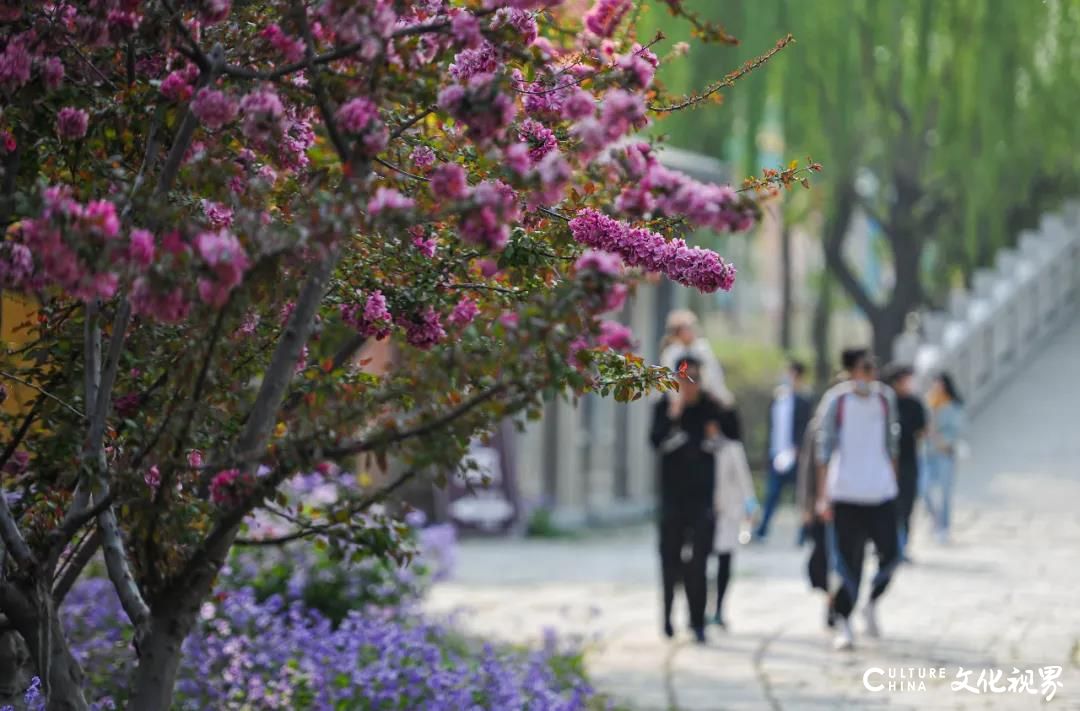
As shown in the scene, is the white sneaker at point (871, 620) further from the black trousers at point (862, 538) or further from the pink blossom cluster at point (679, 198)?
the pink blossom cluster at point (679, 198)

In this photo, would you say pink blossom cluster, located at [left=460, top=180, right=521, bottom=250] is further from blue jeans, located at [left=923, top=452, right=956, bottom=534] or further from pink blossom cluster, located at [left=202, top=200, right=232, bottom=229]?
blue jeans, located at [left=923, top=452, right=956, bottom=534]

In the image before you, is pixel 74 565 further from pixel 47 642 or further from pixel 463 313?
pixel 463 313

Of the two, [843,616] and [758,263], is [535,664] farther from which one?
[758,263]

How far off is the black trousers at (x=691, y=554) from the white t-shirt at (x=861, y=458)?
31.5 inches

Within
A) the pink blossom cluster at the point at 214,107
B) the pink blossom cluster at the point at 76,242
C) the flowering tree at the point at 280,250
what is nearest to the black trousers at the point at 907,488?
the flowering tree at the point at 280,250

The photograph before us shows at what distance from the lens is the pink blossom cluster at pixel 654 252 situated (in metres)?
4.69

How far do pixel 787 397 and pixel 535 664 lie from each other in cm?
895

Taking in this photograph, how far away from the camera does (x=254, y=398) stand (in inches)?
195

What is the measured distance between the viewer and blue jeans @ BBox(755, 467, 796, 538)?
17109 mm

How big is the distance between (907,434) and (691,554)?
2.82 metres

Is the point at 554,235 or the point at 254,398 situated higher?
the point at 554,235

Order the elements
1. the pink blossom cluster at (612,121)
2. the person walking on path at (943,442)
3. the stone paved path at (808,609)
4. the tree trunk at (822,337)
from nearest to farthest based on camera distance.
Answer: the pink blossom cluster at (612,121), the stone paved path at (808,609), the person walking on path at (943,442), the tree trunk at (822,337)

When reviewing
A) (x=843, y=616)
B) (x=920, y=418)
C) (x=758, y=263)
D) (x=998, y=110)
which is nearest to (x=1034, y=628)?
(x=843, y=616)

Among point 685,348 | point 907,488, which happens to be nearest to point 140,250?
point 685,348
